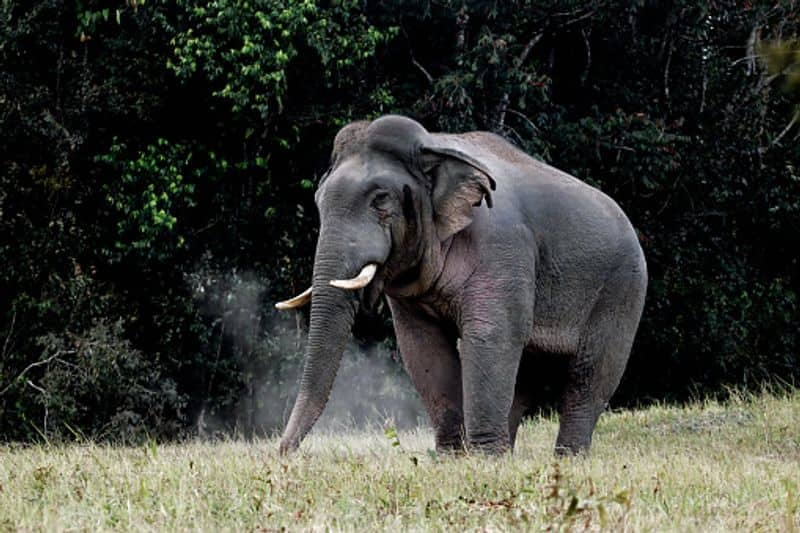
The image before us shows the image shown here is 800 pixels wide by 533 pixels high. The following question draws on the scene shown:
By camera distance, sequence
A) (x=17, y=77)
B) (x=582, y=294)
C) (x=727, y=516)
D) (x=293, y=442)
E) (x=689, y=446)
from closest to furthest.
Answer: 1. (x=727, y=516)
2. (x=293, y=442)
3. (x=582, y=294)
4. (x=689, y=446)
5. (x=17, y=77)

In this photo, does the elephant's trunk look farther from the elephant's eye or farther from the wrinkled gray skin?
the elephant's eye

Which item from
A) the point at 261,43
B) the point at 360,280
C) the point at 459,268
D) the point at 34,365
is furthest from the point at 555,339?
the point at 34,365

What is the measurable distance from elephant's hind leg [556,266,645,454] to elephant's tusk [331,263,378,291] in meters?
2.45

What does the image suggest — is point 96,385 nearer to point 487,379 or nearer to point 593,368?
point 593,368

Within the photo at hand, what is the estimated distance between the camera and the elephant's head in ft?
28.3

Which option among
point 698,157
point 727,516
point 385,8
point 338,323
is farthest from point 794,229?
point 727,516

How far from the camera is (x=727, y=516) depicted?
6371 millimetres

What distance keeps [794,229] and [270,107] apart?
891 centimetres

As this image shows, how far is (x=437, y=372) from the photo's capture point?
31.5ft

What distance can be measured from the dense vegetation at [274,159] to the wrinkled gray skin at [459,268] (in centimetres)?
663

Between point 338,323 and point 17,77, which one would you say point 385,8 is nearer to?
point 17,77

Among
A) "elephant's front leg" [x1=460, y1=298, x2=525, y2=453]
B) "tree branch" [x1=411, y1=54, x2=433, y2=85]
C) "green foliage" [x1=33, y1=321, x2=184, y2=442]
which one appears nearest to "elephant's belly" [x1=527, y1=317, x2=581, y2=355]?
"elephant's front leg" [x1=460, y1=298, x2=525, y2=453]

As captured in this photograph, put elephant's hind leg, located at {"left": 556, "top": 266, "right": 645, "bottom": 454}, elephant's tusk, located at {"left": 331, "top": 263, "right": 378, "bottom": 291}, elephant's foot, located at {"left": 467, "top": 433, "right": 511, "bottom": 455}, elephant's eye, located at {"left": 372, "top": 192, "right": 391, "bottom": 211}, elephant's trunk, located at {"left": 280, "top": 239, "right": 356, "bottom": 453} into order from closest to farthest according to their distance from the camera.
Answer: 1. elephant's tusk, located at {"left": 331, "top": 263, "right": 378, "bottom": 291}
2. elephant's trunk, located at {"left": 280, "top": 239, "right": 356, "bottom": 453}
3. elephant's eye, located at {"left": 372, "top": 192, "right": 391, "bottom": 211}
4. elephant's foot, located at {"left": 467, "top": 433, "right": 511, "bottom": 455}
5. elephant's hind leg, located at {"left": 556, "top": 266, "right": 645, "bottom": 454}

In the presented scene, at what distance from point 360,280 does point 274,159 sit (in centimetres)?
1031
